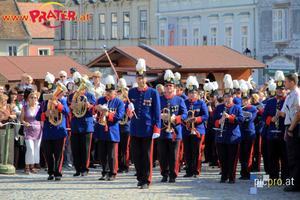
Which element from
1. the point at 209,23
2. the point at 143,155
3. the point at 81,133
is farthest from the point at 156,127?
the point at 209,23

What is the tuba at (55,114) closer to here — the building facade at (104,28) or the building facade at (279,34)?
the building facade at (279,34)

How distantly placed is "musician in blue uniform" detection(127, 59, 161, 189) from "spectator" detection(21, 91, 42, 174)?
305 centimetres

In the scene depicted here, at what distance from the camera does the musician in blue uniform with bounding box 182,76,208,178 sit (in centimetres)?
1087

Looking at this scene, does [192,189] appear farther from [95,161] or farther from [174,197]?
[95,161]

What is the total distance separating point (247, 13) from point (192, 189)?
75.8 ft

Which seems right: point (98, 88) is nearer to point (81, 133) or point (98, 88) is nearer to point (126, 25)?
point (81, 133)

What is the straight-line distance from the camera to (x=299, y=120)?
8961 millimetres

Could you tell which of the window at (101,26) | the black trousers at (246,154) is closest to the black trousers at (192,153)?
the black trousers at (246,154)

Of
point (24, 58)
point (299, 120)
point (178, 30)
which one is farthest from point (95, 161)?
point (178, 30)

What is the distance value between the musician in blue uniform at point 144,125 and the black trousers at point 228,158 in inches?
61.8

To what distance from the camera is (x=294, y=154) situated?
9133 millimetres

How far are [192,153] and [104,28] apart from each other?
3516 cm

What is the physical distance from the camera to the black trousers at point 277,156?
9.99 m

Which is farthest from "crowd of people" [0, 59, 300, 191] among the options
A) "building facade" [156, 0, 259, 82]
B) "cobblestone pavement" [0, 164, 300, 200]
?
"building facade" [156, 0, 259, 82]
